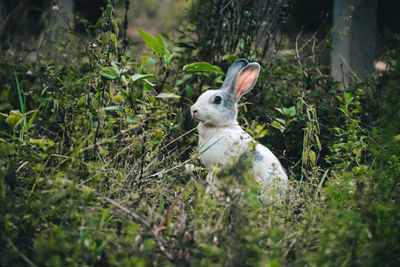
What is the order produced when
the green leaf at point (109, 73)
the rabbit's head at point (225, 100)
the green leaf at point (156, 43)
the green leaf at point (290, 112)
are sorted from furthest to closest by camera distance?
the green leaf at point (290, 112) < the rabbit's head at point (225, 100) < the green leaf at point (156, 43) < the green leaf at point (109, 73)

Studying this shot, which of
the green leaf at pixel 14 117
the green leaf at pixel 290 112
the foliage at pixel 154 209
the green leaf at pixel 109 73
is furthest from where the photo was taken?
the green leaf at pixel 290 112

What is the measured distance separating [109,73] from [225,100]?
79 cm

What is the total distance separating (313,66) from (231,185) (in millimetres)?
2015

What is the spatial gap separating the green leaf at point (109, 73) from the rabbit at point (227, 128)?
22.5 inches

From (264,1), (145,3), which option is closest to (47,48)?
(264,1)

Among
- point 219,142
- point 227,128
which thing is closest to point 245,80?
point 227,128

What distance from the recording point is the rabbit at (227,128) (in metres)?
2.26

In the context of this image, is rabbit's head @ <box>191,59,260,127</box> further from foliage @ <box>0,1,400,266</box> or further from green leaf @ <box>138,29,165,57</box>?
green leaf @ <box>138,29,165,57</box>

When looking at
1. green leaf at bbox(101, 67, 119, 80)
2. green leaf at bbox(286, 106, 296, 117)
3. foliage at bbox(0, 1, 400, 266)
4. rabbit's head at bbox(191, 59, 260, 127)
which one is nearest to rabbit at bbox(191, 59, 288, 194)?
rabbit's head at bbox(191, 59, 260, 127)

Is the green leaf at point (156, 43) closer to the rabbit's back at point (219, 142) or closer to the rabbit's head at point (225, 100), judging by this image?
the rabbit's head at point (225, 100)

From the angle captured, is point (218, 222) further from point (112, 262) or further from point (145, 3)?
→ point (145, 3)

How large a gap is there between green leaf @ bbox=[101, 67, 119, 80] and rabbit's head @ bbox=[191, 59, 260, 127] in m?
0.57

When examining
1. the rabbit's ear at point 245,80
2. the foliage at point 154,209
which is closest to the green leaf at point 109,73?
the foliage at point 154,209

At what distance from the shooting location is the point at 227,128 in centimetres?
241
